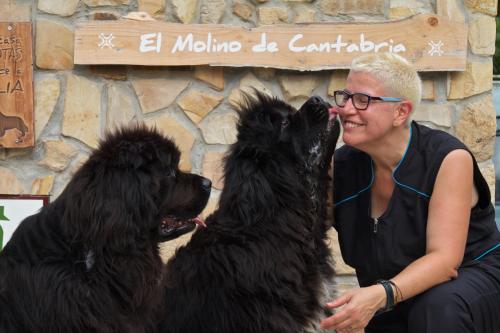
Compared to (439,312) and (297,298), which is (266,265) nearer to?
(297,298)

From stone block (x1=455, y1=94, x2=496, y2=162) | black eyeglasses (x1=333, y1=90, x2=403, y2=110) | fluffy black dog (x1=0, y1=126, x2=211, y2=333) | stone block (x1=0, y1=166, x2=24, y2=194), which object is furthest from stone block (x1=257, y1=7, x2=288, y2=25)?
fluffy black dog (x1=0, y1=126, x2=211, y2=333)

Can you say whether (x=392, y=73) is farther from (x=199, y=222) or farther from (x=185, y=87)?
(x=185, y=87)

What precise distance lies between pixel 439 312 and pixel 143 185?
1256 millimetres

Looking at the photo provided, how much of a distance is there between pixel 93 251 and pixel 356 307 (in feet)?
3.20

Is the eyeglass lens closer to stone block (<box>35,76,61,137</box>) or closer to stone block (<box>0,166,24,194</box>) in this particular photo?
stone block (<box>35,76,61,137</box>)

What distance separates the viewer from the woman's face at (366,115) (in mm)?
2986

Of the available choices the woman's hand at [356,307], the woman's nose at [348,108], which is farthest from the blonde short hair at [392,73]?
the woman's hand at [356,307]

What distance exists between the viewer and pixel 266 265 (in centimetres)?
296

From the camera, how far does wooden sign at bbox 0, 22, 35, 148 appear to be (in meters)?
4.52

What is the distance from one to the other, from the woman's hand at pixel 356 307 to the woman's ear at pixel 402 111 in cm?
70

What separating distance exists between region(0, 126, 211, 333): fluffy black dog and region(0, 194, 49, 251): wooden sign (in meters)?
2.18

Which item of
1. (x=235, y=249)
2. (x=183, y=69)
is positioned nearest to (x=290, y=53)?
(x=183, y=69)

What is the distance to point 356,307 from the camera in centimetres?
272

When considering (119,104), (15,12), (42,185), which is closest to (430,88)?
(119,104)
